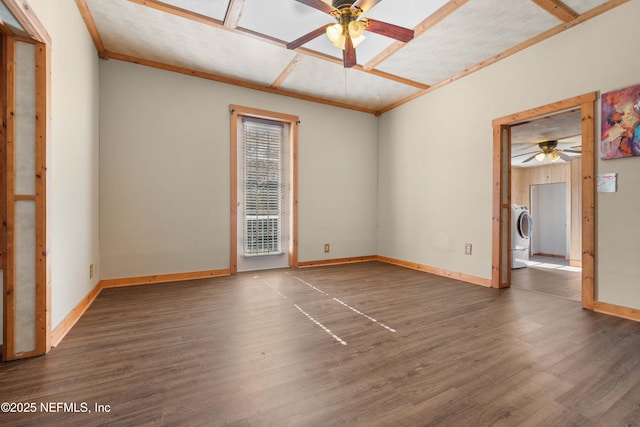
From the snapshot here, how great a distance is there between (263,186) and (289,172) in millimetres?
496

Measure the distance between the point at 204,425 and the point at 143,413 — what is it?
312 millimetres

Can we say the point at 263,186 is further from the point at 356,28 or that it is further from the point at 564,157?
the point at 564,157

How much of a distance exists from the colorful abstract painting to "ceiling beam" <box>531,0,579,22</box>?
82cm

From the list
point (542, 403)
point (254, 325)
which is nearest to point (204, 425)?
point (254, 325)

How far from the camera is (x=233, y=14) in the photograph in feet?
8.59

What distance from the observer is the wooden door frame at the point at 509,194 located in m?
2.65

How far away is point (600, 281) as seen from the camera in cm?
261

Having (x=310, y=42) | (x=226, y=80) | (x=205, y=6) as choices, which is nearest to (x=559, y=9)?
(x=310, y=42)

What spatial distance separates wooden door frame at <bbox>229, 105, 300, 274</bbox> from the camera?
4.06 meters

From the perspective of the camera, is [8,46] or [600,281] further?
[600,281]

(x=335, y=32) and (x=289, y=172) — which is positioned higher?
(x=335, y=32)

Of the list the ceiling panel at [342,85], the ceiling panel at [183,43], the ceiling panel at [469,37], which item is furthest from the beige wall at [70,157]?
the ceiling panel at [469,37]

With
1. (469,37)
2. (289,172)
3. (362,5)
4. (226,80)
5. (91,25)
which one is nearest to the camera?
(362,5)

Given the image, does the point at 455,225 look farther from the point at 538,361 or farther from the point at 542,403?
the point at 542,403
